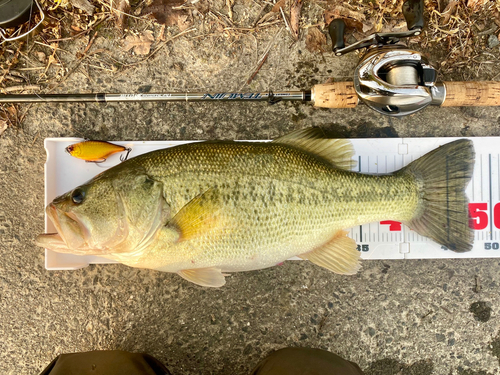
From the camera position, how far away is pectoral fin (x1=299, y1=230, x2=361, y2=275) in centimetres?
193

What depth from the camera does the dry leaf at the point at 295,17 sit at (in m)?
2.28

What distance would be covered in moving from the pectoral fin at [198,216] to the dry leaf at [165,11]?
4.60 ft

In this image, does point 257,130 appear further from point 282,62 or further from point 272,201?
point 272,201

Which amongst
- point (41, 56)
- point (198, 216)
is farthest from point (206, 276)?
point (41, 56)

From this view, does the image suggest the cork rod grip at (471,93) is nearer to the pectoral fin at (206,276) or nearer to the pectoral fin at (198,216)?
the pectoral fin at (198,216)

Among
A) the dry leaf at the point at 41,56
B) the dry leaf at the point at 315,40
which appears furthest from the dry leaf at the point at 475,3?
the dry leaf at the point at 41,56

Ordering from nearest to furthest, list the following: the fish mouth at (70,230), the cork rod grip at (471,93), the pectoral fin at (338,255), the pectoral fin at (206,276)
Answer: the fish mouth at (70,230) < the pectoral fin at (206,276) < the pectoral fin at (338,255) < the cork rod grip at (471,93)

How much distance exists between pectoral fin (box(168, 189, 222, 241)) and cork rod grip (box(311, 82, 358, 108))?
1.00 m

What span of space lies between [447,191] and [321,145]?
855mm

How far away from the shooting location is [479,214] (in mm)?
2217

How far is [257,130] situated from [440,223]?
134cm

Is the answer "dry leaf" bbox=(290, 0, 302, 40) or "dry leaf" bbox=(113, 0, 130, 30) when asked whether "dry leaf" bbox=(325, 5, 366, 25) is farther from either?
"dry leaf" bbox=(113, 0, 130, 30)

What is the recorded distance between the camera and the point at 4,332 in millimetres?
2289

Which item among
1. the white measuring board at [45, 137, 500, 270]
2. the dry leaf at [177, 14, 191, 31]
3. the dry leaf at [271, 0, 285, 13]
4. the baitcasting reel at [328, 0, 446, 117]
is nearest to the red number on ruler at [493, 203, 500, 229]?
the white measuring board at [45, 137, 500, 270]
